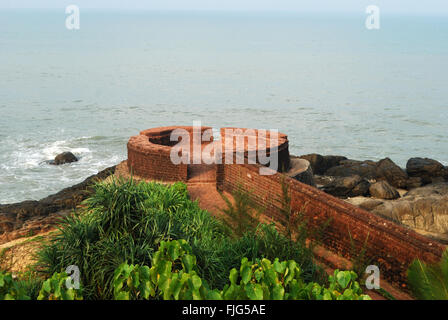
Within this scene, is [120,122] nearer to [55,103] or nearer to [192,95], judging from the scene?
[55,103]

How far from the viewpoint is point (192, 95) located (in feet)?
200

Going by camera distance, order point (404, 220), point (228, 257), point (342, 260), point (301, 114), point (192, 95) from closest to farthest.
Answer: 1. point (228, 257)
2. point (342, 260)
3. point (404, 220)
4. point (301, 114)
5. point (192, 95)

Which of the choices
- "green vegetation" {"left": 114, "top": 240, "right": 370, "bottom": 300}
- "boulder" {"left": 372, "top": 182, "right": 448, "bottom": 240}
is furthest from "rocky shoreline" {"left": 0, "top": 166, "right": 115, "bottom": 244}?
"boulder" {"left": 372, "top": 182, "right": 448, "bottom": 240}

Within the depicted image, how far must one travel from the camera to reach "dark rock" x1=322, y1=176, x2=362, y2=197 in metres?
22.8

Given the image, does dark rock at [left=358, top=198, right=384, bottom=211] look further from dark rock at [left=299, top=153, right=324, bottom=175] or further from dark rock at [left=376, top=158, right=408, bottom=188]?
dark rock at [left=299, top=153, right=324, bottom=175]

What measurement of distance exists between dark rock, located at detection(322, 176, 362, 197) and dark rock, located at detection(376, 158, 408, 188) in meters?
2.54

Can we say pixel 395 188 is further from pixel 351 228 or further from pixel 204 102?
pixel 204 102

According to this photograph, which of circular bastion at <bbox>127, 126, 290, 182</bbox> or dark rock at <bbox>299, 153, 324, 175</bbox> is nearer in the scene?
circular bastion at <bbox>127, 126, 290, 182</bbox>

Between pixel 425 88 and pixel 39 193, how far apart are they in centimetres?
5299

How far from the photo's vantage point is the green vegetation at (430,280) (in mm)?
7355

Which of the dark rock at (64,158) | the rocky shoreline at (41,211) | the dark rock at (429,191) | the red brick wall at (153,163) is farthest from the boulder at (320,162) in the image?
the dark rock at (64,158)
